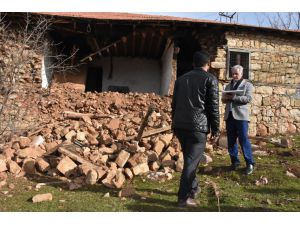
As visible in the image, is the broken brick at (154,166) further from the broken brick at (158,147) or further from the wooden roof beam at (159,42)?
the wooden roof beam at (159,42)

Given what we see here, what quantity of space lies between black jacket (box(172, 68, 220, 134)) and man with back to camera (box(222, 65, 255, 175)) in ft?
4.23

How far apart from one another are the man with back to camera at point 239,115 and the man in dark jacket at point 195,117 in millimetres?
1267

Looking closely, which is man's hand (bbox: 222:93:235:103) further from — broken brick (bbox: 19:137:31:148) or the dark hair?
broken brick (bbox: 19:137:31:148)

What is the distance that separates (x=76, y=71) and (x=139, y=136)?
625 centimetres

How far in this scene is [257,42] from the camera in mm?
11031

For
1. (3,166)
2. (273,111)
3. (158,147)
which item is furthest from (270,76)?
(3,166)

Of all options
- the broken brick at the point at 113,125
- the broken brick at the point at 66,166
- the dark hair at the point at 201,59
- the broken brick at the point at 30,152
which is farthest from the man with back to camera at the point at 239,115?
the broken brick at the point at 30,152

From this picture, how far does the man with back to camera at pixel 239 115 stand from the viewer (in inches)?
213

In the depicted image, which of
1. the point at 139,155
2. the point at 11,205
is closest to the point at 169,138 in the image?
the point at 139,155

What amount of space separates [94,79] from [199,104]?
9824 millimetres

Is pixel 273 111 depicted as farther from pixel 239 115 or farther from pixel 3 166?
pixel 3 166

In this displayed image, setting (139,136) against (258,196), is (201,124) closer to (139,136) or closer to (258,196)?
(258,196)

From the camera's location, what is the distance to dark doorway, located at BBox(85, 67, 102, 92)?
44.2 feet

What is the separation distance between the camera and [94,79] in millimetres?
13562
